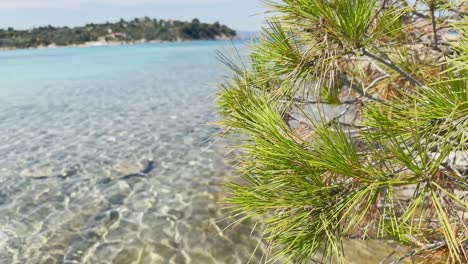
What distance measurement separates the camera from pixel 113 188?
682 cm

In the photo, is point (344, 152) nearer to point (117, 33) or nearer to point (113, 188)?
point (113, 188)

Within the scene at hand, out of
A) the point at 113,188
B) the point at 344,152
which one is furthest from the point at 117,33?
the point at 344,152

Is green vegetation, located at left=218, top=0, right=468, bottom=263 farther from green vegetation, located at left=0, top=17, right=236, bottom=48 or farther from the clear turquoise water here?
green vegetation, located at left=0, top=17, right=236, bottom=48

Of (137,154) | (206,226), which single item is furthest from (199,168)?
(206,226)

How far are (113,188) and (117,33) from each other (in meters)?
98.9

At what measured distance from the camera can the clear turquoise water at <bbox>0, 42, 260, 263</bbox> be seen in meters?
4.88

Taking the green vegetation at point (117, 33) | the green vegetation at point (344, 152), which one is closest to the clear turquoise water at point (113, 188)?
the green vegetation at point (344, 152)

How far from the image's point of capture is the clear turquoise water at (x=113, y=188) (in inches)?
192

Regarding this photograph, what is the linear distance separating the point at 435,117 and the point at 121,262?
412 centimetres

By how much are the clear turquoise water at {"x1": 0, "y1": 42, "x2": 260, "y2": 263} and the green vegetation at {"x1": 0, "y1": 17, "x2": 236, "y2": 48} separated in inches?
3165

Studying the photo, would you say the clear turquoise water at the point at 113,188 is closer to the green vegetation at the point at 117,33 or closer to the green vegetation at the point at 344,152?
the green vegetation at the point at 344,152

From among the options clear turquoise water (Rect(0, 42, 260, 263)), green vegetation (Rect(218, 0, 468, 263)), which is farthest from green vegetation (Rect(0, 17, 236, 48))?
green vegetation (Rect(218, 0, 468, 263))

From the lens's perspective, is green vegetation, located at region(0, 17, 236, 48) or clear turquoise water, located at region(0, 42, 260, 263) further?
green vegetation, located at region(0, 17, 236, 48)

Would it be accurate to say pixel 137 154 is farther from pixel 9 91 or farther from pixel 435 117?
pixel 9 91
